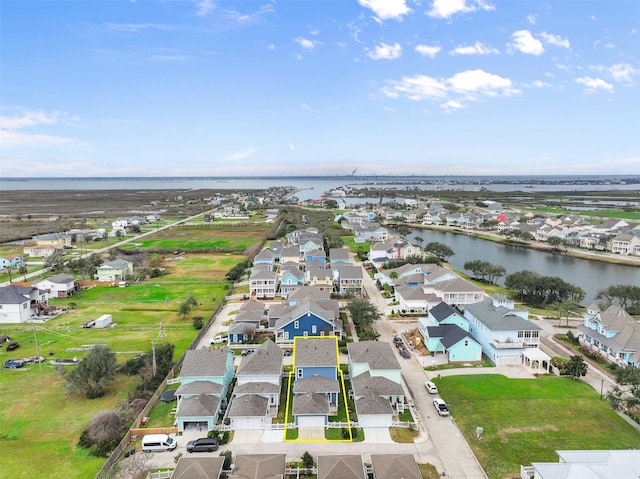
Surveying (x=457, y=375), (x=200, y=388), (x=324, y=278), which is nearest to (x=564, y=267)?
(x=324, y=278)

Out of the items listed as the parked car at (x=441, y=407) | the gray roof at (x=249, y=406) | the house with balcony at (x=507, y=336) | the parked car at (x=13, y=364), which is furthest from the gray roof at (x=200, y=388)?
the house with balcony at (x=507, y=336)

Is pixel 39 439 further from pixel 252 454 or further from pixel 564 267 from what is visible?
pixel 564 267

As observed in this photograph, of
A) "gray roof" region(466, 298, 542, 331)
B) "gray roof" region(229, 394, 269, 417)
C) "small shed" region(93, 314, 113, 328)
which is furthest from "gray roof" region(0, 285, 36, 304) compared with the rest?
"gray roof" region(466, 298, 542, 331)

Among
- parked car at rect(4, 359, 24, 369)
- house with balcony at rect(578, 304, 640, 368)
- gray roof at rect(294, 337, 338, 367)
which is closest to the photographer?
gray roof at rect(294, 337, 338, 367)

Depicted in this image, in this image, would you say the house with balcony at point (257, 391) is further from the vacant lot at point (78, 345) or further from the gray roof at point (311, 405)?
Result: the vacant lot at point (78, 345)

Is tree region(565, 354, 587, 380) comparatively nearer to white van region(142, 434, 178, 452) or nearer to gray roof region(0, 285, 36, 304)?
white van region(142, 434, 178, 452)

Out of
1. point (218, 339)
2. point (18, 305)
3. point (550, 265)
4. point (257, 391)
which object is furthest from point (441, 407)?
point (550, 265)

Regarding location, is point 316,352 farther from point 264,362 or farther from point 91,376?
point 91,376
